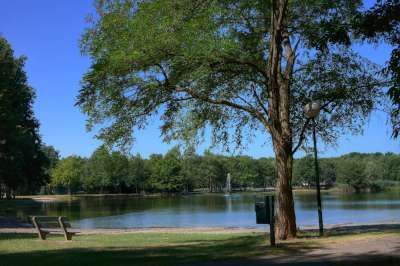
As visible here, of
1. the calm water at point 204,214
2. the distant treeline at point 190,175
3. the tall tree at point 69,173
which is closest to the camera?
the calm water at point 204,214

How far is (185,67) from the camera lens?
14.5 meters

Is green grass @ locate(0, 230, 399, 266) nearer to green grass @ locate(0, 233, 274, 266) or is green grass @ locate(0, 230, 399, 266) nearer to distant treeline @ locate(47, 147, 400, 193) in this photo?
green grass @ locate(0, 233, 274, 266)

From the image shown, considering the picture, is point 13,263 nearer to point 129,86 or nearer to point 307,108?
point 129,86

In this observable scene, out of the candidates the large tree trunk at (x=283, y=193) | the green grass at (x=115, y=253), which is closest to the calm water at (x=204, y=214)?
the large tree trunk at (x=283, y=193)

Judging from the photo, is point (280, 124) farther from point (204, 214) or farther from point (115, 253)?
point (204, 214)

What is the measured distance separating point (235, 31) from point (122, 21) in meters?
3.13

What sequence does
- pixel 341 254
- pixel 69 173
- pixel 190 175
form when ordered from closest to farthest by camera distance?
1. pixel 341 254
2. pixel 69 173
3. pixel 190 175

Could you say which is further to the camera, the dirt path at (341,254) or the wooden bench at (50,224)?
the wooden bench at (50,224)

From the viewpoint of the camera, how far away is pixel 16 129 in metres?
49.4

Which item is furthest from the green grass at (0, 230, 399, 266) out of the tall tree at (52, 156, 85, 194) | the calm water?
the tall tree at (52, 156, 85, 194)

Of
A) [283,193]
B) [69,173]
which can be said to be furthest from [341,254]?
[69,173]

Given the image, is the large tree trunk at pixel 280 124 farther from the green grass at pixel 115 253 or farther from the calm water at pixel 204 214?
the calm water at pixel 204 214

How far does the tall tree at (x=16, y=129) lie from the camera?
153 feet

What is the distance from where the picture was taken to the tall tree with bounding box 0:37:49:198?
46.7 metres
